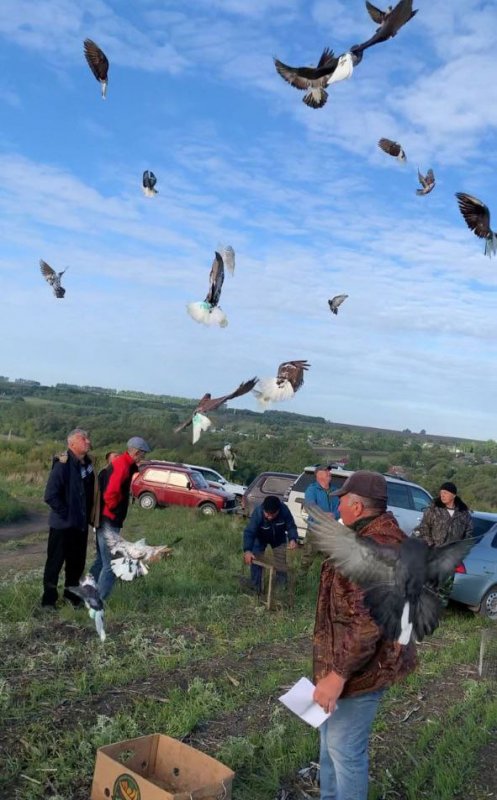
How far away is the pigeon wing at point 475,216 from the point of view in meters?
4.30

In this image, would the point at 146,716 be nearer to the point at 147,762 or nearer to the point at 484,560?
the point at 147,762

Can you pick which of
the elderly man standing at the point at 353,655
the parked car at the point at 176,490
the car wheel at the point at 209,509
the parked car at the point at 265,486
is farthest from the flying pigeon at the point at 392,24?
the parked car at the point at 176,490

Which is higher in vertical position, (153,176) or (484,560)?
(153,176)

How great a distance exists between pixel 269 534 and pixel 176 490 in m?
12.6

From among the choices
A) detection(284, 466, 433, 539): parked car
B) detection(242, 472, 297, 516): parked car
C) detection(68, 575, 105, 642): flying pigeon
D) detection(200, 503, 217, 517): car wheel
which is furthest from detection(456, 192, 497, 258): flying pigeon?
detection(200, 503, 217, 517): car wheel

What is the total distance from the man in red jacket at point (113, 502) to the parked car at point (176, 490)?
42.8 ft

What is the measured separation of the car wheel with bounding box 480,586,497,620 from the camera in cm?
923

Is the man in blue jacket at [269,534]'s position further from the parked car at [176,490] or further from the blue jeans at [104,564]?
the parked car at [176,490]

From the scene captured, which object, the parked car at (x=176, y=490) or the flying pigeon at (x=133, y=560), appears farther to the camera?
the parked car at (x=176, y=490)

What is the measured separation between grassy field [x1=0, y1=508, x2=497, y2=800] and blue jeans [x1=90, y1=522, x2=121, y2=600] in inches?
10.6

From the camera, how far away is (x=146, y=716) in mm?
4680

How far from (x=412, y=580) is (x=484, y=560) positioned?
681 cm

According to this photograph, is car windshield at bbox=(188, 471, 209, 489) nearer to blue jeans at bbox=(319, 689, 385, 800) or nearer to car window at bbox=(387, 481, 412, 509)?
car window at bbox=(387, 481, 412, 509)

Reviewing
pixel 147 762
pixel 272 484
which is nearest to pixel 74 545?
pixel 147 762
